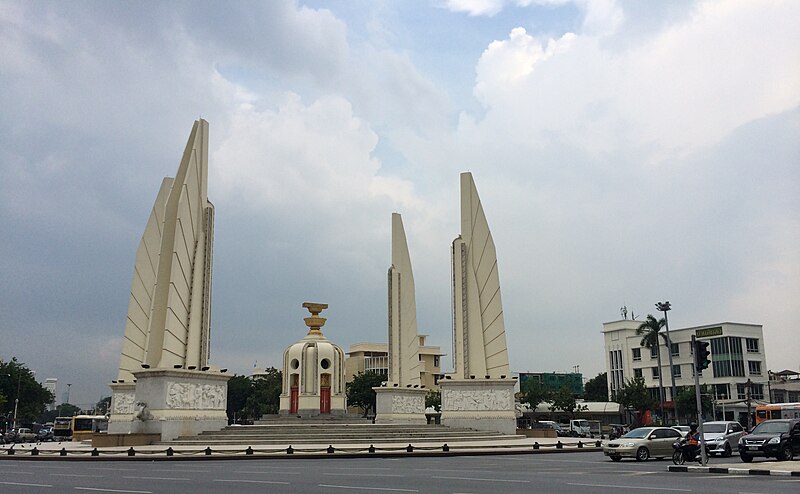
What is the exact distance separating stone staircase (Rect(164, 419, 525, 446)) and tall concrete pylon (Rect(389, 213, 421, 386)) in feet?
32.2

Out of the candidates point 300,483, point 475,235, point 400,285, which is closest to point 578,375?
point 400,285

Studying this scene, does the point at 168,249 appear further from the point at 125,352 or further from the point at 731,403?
the point at 731,403

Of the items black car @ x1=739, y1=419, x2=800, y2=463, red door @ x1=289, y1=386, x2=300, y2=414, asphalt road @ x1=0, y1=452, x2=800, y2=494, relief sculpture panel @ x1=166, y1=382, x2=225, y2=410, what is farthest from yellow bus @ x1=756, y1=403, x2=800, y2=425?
relief sculpture panel @ x1=166, y1=382, x2=225, y2=410

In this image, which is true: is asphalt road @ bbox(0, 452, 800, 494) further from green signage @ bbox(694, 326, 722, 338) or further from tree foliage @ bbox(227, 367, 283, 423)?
green signage @ bbox(694, 326, 722, 338)

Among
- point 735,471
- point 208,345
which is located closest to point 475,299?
point 208,345

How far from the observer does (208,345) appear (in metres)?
31.1

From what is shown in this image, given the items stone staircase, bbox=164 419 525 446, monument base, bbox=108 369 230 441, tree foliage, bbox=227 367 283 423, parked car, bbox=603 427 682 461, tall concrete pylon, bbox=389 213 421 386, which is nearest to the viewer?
parked car, bbox=603 427 682 461

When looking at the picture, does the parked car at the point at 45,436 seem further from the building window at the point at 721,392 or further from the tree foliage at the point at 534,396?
the building window at the point at 721,392

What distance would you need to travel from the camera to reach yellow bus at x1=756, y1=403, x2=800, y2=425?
36312 mm

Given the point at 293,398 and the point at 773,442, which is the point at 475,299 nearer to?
the point at 293,398

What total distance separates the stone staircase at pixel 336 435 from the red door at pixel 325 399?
13.4m

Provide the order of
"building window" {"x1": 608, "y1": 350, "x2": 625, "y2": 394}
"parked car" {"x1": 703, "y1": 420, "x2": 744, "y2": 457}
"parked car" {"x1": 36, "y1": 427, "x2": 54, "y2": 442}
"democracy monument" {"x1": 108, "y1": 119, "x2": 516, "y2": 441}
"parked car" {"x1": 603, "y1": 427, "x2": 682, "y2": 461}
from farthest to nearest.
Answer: "building window" {"x1": 608, "y1": 350, "x2": 625, "y2": 394}
"parked car" {"x1": 36, "y1": 427, "x2": 54, "y2": 442}
"democracy monument" {"x1": 108, "y1": 119, "x2": 516, "y2": 441}
"parked car" {"x1": 703, "y1": 420, "x2": 744, "y2": 457}
"parked car" {"x1": 603, "y1": 427, "x2": 682, "y2": 461}

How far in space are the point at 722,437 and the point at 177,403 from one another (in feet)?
65.0

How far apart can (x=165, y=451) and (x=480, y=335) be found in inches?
640
